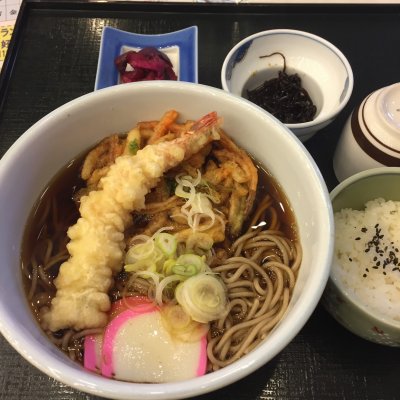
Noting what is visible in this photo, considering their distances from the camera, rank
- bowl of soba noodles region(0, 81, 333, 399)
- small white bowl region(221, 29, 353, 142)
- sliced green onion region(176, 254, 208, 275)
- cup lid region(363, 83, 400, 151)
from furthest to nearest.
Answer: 1. small white bowl region(221, 29, 353, 142)
2. cup lid region(363, 83, 400, 151)
3. sliced green onion region(176, 254, 208, 275)
4. bowl of soba noodles region(0, 81, 333, 399)

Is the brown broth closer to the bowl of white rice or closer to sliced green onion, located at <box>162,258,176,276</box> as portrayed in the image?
the bowl of white rice

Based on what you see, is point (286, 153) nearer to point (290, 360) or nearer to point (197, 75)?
point (290, 360)

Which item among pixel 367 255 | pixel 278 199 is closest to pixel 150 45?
pixel 278 199

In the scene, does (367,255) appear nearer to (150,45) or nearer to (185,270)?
(185,270)

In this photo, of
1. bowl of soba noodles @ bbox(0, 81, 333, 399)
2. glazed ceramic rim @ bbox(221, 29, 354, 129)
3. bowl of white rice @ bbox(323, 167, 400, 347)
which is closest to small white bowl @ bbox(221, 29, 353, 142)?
glazed ceramic rim @ bbox(221, 29, 354, 129)

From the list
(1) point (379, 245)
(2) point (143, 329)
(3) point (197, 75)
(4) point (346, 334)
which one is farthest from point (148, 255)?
(3) point (197, 75)

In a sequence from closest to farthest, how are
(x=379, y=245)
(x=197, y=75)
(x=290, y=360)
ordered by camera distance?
(x=290, y=360) < (x=379, y=245) < (x=197, y=75)
